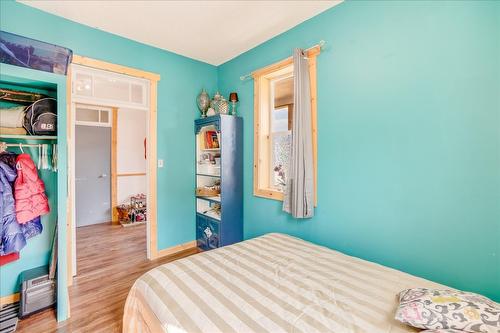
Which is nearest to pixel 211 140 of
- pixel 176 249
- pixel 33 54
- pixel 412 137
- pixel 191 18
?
pixel 191 18

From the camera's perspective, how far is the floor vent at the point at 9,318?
68.4 inches

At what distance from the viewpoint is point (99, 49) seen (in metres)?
2.52

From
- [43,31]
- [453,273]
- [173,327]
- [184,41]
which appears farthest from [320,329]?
[43,31]

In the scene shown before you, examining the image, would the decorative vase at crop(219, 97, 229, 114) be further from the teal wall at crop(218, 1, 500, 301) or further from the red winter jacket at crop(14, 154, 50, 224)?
the red winter jacket at crop(14, 154, 50, 224)

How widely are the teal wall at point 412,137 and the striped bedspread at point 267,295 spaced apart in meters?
0.36

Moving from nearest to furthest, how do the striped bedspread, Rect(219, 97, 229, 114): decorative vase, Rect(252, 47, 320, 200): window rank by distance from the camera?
the striped bedspread
Rect(252, 47, 320, 200): window
Rect(219, 97, 229, 114): decorative vase

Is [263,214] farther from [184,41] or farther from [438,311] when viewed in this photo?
[184,41]

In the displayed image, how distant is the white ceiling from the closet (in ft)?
2.76

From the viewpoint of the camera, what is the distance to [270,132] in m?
2.95

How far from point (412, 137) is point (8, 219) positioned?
316 centimetres

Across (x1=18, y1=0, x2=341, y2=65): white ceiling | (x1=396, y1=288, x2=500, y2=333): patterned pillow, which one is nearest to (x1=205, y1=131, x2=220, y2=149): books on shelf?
(x1=18, y1=0, x2=341, y2=65): white ceiling

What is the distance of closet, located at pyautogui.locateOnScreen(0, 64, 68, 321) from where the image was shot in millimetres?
1792

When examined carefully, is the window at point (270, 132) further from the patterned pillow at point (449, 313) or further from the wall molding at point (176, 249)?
the patterned pillow at point (449, 313)

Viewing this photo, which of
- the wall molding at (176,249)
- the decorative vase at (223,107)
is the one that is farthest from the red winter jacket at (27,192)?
the decorative vase at (223,107)
